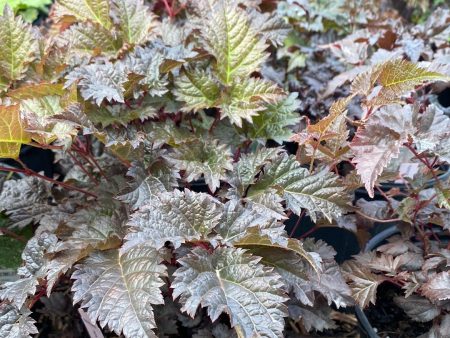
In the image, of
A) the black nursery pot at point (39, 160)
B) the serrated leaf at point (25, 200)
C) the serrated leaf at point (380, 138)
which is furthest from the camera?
the black nursery pot at point (39, 160)

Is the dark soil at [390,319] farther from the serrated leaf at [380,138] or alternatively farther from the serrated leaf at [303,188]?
the serrated leaf at [380,138]

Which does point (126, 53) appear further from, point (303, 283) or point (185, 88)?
point (303, 283)

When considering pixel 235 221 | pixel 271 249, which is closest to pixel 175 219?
pixel 235 221

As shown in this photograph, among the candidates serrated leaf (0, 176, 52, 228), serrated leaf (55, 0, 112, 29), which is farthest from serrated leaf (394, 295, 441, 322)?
serrated leaf (55, 0, 112, 29)

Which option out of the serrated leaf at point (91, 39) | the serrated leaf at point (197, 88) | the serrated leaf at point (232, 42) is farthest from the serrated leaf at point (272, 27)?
the serrated leaf at point (91, 39)

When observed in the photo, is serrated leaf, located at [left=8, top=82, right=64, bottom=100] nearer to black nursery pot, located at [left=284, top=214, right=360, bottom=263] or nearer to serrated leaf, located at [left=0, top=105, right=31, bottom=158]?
serrated leaf, located at [left=0, top=105, right=31, bottom=158]

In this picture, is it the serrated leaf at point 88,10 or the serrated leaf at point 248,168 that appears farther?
the serrated leaf at point 88,10

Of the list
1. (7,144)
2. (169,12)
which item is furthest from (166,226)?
(169,12)
